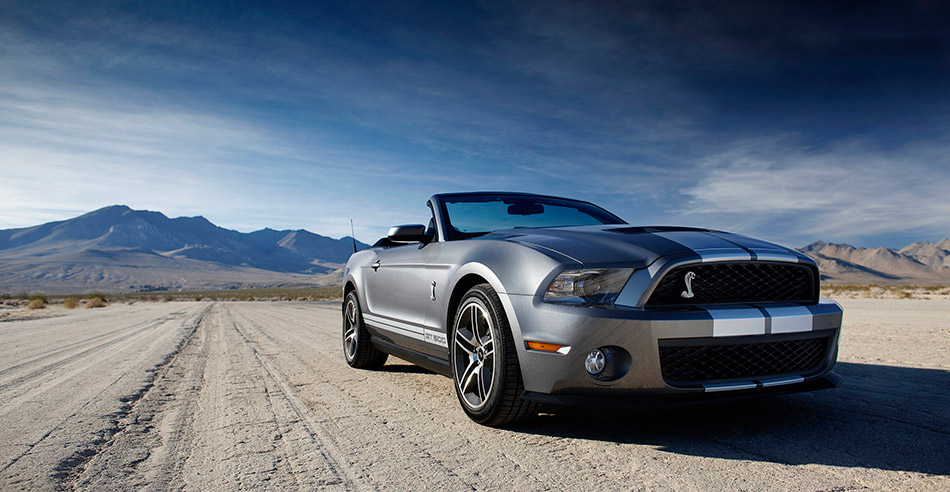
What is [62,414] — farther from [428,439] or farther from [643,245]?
[643,245]

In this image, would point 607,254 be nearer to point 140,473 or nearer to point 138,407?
point 140,473

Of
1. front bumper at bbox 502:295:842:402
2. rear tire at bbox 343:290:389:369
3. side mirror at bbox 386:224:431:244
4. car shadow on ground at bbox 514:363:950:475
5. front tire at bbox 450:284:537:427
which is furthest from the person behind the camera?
rear tire at bbox 343:290:389:369

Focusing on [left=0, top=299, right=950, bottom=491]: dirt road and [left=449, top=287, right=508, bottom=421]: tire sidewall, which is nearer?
[left=0, top=299, right=950, bottom=491]: dirt road

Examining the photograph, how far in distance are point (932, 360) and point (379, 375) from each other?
5119 millimetres

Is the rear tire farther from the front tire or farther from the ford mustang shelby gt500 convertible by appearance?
the front tire

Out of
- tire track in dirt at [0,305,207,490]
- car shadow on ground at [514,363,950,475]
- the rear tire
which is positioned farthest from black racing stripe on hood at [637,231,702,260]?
the rear tire

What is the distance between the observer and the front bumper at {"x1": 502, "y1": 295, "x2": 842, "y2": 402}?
2783 millimetres

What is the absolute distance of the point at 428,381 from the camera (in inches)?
195

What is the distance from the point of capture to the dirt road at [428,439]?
2459 mm

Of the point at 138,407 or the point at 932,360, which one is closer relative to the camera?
the point at 138,407

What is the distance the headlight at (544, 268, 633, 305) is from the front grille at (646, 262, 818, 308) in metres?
0.18

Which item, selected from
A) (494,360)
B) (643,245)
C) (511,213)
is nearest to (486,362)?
(494,360)

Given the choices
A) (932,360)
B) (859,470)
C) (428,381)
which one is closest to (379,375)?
(428,381)

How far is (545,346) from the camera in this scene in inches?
116
